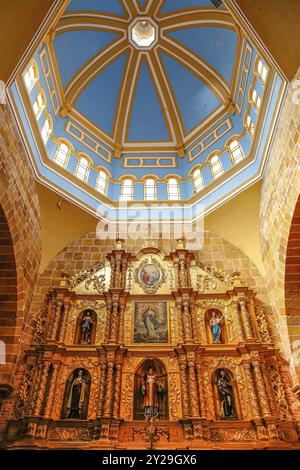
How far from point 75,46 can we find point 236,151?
341 inches

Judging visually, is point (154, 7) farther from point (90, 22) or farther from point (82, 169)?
point (82, 169)

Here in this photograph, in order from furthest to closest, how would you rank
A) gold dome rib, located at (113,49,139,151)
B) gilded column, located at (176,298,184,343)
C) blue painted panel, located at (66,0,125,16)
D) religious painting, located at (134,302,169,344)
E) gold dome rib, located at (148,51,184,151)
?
1. gold dome rib, located at (148,51,184,151)
2. gold dome rib, located at (113,49,139,151)
3. blue painted panel, located at (66,0,125,16)
4. religious painting, located at (134,302,169,344)
5. gilded column, located at (176,298,184,343)

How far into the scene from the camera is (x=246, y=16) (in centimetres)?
1061

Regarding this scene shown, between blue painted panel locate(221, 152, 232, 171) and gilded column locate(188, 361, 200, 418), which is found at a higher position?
blue painted panel locate(221, 152, 232, 171)

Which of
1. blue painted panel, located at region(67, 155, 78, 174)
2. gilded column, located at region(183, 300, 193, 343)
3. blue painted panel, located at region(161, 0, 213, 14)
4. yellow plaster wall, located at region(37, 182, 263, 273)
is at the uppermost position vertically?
blue painted panel, located at region(161, 0, 213, 14)

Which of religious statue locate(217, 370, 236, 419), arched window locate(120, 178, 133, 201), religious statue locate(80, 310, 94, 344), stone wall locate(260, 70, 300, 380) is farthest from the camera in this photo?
arched window locate(120, 178, 133, 201)

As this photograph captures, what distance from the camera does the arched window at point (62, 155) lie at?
1408cm

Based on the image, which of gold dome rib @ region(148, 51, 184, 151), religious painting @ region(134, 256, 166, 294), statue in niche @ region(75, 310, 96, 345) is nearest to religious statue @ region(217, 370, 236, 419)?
religious painting @ region(134, 256, 166, 294)

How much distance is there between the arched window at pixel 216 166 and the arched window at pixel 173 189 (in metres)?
1.77

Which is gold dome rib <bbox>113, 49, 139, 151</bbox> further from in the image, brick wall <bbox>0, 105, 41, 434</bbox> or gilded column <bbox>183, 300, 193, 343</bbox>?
gilded column <bbox>183, 300, 193, 343</bbox>

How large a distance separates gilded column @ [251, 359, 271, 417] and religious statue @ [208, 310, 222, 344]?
1302mm

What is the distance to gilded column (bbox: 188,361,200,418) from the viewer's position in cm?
935

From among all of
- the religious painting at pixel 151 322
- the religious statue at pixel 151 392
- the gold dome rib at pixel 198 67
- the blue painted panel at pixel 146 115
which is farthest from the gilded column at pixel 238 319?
the blue painted panel at pixel 146 115
